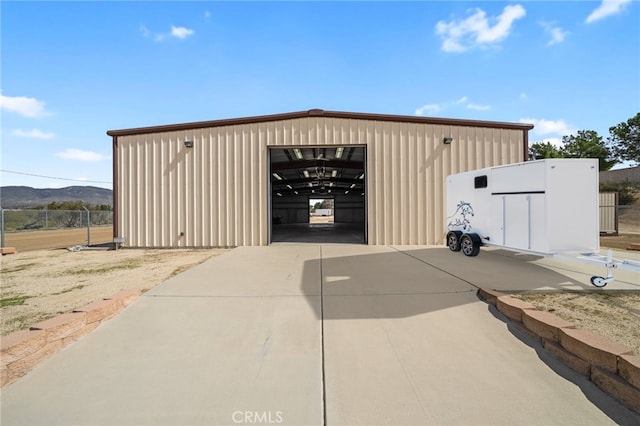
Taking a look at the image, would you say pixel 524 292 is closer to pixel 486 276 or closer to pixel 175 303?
pixel 486 276

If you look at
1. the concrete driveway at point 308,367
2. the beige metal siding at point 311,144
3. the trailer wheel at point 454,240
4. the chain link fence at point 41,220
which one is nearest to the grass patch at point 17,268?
the beige metal siding at point 311,144

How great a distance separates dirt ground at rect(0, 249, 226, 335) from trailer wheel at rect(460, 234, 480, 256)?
7.52m

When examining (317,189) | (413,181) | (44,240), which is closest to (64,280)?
(413,181)

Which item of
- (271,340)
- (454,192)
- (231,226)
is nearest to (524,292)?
(271,340)

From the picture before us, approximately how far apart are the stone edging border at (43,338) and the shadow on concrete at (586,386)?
16.3ft

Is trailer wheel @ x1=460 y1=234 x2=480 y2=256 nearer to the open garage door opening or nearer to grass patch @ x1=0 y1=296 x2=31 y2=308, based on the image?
the open garage door opening

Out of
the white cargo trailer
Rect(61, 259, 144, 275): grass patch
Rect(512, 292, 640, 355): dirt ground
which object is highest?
the white cargo trailer

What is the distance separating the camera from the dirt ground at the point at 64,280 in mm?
4203

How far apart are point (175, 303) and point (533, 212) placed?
22.6ft

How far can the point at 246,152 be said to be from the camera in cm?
1141

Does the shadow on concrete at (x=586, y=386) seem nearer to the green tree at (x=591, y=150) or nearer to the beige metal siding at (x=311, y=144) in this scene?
the beige metal siding at (x=311, y=144)

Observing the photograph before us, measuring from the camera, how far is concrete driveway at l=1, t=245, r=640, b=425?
2.26 meters

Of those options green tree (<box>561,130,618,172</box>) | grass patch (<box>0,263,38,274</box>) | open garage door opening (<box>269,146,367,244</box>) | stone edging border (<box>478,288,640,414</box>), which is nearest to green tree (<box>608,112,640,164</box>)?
green tree (<box>561,130,618,172</box>)

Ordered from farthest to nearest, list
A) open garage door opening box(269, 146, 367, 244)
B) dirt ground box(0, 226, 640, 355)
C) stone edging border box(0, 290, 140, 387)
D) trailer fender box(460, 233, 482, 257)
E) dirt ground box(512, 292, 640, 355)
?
open garage door opening box(269, 146, 367, 244) → trailer fender box(460, 233, 482, 257) → dirt ground box(0, 226, 640, 355) → dirt ground box(512, 292, 640, 355) → stone edging border box(0, 290, 140, 387)
